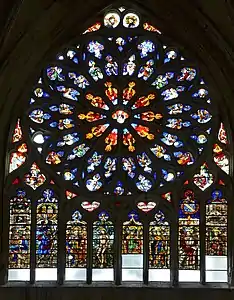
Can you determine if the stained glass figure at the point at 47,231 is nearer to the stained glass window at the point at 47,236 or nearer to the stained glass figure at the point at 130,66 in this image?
the stained glass window at the point at 47,236

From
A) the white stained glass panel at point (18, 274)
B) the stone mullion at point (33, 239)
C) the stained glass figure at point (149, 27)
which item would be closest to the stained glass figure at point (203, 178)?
the stained glass figure at point (149, 27)

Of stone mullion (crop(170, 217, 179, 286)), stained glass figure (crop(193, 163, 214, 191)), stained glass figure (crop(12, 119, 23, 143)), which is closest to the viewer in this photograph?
stone mullion (crop(170, 217, 179, 286))

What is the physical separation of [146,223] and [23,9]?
300 cm

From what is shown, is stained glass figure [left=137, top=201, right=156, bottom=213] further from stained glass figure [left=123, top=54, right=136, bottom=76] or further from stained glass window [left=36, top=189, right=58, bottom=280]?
stained glass figure [left=123, top=54, right=136, bottom=76]

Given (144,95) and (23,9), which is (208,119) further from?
(23,9)

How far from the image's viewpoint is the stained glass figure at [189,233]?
12.3 meters

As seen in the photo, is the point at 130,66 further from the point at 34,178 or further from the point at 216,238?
the point at 216,238

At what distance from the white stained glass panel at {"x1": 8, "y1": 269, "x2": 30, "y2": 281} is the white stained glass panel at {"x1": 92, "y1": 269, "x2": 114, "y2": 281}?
824 millimetres

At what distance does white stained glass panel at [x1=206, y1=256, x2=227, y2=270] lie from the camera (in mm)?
12336

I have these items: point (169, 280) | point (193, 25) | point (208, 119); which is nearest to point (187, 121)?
point (208, 119)

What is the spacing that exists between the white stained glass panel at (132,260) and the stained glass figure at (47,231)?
2.79ft

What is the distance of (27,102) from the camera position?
41.4ft

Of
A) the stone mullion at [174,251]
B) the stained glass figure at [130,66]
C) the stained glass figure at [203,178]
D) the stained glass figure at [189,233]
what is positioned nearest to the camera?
the stone mullion at [174,251]

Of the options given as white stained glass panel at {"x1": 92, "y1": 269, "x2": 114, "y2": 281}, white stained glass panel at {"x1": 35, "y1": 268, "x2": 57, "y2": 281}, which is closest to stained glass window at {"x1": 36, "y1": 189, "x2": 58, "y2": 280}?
white stained glass panel at {"x1": 35, "y1": 268, "x2": 57, "y2": 281}
